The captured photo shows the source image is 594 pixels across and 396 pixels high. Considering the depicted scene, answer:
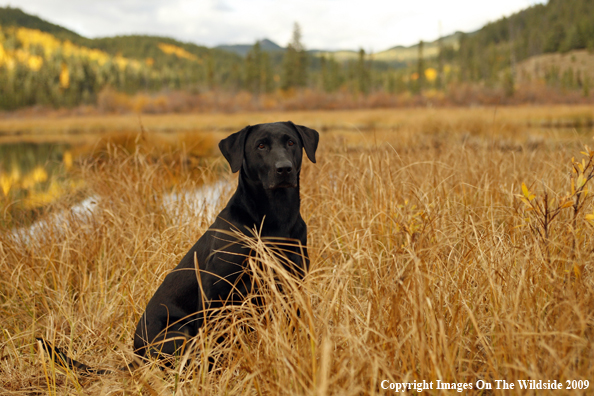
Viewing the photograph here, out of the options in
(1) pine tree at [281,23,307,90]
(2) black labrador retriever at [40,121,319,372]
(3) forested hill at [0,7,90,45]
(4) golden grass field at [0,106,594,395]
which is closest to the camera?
(4) golden grass field at [0,106,594,395]

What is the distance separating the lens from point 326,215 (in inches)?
163

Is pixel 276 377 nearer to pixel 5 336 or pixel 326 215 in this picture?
pixel 5 336

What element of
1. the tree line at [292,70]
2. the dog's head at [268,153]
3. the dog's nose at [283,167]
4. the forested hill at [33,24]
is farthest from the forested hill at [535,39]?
the forested hill at [33,24]

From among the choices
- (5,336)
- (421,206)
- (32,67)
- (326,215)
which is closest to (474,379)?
(421,206)

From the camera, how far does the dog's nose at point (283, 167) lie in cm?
213

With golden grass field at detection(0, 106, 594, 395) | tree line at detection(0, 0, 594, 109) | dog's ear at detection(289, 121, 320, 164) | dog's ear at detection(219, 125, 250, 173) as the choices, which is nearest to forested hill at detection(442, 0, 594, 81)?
tree line at detection(0, 0, 594, 109)

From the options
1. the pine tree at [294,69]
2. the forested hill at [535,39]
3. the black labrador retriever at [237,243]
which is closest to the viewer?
the black labrador retriever at [237,243]

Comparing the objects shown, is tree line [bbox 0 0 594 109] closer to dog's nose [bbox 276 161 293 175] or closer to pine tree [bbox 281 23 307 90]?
pine tree [bbox 281 23 307 90]

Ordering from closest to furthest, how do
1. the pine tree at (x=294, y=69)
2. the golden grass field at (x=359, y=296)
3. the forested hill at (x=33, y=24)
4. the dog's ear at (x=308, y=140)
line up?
the golden grass field at (x=359, y=296) → the dog's ear at (x=308, y=140) → the pine tree at (x=294, y=69) → the forested hill at (x=33, y=24)

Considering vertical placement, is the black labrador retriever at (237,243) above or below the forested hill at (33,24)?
below

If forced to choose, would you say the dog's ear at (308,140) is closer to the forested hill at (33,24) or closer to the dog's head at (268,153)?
the dog's head at (268,153)

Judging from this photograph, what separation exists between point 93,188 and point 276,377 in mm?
4965

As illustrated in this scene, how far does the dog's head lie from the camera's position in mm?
2182

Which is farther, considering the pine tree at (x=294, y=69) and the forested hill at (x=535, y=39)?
the forested hill at (x=535, y=39)
